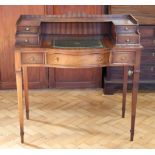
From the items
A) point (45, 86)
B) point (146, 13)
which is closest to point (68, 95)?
point (45, 86)

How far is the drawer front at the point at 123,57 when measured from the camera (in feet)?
6.61

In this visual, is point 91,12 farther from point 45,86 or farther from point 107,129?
point 107,129

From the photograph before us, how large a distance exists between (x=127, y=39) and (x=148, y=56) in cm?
100

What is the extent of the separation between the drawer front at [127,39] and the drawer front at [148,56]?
3.06 feet

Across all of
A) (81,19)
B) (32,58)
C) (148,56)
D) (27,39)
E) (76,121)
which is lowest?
(76,121)

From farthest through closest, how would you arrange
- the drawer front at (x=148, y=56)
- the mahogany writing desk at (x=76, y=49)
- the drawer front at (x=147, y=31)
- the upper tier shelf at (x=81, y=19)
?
the drawer front at (x=148, y=56), the drawer front at (x=147, y=31), the upper tier shelf at (x=81, y=19), the mahogany writing desk at (x=76, y=49)

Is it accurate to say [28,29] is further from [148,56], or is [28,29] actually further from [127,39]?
[148,56]

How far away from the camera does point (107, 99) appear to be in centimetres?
300

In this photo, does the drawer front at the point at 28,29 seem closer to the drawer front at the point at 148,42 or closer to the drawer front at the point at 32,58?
the drawer front at the point at 32,58

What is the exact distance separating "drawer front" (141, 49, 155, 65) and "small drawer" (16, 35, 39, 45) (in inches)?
50.5

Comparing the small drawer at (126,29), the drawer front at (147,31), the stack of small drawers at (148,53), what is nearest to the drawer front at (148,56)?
the stack of small drawers at (148,53)

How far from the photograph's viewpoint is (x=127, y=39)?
6.67ft

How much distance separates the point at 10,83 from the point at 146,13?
4.85 ft

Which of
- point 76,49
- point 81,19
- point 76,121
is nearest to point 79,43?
point 76,49
